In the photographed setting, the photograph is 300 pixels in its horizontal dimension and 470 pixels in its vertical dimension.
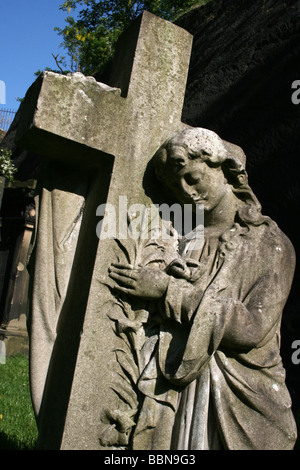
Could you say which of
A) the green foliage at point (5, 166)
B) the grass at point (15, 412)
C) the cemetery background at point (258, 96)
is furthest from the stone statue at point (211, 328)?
the green foliage at point (5, 166)

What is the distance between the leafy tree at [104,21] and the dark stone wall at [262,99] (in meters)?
7.47

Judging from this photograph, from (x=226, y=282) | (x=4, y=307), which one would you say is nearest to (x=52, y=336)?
(x=226, y=282)

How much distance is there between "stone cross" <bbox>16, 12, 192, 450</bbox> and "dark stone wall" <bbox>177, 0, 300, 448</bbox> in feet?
10.6

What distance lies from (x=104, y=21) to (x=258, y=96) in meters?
11.5

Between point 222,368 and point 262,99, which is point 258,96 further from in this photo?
point 222,368

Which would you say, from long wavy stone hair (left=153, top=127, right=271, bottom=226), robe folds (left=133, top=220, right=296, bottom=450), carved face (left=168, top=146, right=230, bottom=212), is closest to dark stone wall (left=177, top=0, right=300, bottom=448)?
robe folds (left=133, top=220, right=296, bottom=450)

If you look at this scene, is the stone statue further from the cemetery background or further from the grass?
the cemetery background

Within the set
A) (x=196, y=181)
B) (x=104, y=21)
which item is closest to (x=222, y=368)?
(x=196, y=181)

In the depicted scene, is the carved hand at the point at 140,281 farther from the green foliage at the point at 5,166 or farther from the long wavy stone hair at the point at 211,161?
the green foliage at the point at 5,166

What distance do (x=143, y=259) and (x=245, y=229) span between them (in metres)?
0.53

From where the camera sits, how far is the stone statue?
6.73 feet

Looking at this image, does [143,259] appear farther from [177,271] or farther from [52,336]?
[52,336]

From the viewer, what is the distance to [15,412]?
4.96 meters
